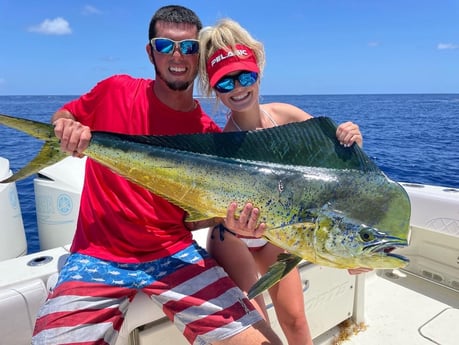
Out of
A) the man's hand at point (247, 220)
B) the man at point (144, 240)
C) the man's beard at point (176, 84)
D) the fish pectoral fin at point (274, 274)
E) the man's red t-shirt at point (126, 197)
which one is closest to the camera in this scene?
the fish pectoral fin at point (274, 274)

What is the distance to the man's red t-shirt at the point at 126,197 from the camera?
188cm

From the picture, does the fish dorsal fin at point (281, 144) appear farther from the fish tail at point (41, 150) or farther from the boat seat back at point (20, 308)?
the boat seat back at point (20, 308)

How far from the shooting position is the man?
5.43 ft

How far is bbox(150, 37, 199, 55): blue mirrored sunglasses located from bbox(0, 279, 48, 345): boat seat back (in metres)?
1.23

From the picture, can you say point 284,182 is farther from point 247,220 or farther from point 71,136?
point 71,136

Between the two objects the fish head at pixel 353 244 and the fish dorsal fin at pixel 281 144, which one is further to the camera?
the fish dorsal fin at pixel 281 144

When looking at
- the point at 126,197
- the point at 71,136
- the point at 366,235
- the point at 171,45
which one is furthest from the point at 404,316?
the point at 71,136

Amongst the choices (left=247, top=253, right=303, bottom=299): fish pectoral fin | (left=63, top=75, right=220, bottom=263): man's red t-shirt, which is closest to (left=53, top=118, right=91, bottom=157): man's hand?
(left=63, top=75, right=220, bottom=263): man's red t-shirt

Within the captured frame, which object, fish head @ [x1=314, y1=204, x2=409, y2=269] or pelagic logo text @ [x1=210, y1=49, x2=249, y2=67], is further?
pelagic logo text @ [x1=210, y1=49, x2=249, y2=67]

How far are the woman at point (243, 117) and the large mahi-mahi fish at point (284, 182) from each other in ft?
1.23

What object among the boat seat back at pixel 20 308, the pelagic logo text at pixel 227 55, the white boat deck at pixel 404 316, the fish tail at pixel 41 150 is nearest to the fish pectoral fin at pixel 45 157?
the fish tail at pixel 41 150

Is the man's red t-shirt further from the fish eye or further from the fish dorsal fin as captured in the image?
the fish eye

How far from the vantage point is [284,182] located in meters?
1.57

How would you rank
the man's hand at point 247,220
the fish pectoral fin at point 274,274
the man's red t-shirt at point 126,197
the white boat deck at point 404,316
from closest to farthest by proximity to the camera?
the fish pectoral fin at point 274,274
the man's hand at point 247,220
the man's red t-shirt at point 126,197
the white boat deck at point 404,316
